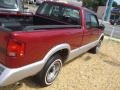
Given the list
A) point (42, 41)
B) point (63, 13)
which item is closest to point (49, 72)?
point (42, 41)

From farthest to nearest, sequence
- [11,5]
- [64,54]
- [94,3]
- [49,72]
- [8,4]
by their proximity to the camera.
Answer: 1. [94,3]
2. [11,5]
3. [8,4]
4. [64,54]
5. [49,72]

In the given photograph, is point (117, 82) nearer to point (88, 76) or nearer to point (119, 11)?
point (88, 76)

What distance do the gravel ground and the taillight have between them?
4.26 feet

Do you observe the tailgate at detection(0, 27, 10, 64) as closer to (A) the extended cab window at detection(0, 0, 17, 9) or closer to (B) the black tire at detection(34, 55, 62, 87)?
(B) the black tire at detection(34, 55, 62, 87)

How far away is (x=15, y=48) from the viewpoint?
11.4ft

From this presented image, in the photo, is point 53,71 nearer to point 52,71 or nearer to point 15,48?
point 52,71

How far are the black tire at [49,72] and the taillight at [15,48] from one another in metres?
1.05

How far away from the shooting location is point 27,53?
366cm

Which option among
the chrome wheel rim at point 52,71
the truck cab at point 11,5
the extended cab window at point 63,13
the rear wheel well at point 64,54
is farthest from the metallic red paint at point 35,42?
the truck cab at point 11,5

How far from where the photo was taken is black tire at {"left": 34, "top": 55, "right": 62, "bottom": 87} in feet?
14.9

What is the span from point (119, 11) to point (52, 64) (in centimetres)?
5297

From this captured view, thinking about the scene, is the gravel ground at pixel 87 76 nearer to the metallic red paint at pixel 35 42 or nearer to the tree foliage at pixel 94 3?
the metallic red paint at pixel 35 42

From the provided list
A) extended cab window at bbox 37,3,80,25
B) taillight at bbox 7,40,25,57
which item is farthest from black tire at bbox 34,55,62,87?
extended cab window at bbox 37,3,80,25

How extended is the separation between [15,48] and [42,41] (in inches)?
23.4
